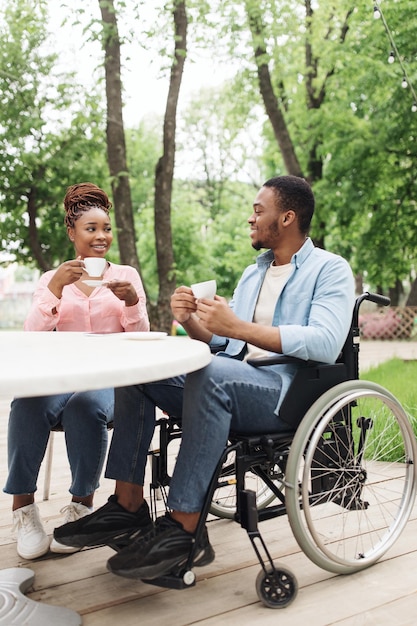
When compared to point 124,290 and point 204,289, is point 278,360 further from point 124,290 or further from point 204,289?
point 124,290

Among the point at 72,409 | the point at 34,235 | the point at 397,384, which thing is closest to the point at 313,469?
the point at 72,409

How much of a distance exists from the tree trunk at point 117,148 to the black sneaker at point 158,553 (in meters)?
5.42

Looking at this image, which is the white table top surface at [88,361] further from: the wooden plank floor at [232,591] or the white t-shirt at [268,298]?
the wooden plank floor at [232,591]

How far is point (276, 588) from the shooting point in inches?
62.6

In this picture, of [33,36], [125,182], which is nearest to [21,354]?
[125,182]

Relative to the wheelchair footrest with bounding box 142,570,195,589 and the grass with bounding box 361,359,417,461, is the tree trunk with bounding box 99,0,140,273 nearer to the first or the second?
the grass with bounding box 361,359,417,461

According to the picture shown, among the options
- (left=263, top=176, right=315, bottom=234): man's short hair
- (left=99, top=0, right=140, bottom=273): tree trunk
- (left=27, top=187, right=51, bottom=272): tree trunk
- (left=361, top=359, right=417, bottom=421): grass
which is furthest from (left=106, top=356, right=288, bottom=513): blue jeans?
(left=27, top=187, right=51, bottom=272): tree trunk

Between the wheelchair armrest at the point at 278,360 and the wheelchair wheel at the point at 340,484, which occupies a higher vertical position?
the wheelchair armrest at the point at 278,360

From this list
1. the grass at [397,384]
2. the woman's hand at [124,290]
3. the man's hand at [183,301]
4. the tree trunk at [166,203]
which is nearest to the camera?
the man's hand at [183,301]

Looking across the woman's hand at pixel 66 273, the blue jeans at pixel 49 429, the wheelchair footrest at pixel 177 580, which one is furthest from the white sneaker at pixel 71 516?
the woman's hand at pixel 66 273

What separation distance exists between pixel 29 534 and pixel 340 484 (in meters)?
0.87

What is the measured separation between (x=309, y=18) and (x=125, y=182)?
391 cm

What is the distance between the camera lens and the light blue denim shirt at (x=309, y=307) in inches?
65.5

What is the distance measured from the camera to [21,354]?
139cm
